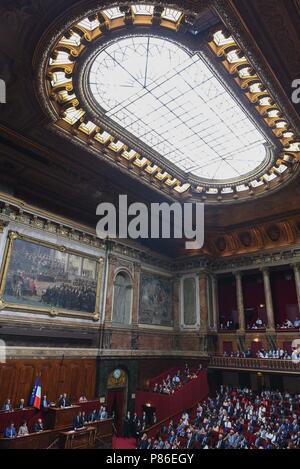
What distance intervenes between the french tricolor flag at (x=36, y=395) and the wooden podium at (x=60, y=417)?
24.5 inches

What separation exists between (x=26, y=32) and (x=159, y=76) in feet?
18.2

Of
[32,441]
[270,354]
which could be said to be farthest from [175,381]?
[32,441]

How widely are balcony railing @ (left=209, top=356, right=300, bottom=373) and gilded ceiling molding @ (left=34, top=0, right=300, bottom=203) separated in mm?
10141

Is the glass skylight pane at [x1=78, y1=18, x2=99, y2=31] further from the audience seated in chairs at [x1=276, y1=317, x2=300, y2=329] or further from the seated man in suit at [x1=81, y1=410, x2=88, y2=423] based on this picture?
the audience seated in chairs at [x1=276, y1=317, x2=300, y2=329]

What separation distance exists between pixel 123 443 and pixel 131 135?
48.9 ft

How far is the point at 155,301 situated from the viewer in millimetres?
23938

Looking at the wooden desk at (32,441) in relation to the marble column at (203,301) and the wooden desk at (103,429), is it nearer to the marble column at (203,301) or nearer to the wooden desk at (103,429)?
the wooden desk at (103,429)

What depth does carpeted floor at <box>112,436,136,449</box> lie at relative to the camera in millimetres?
Result: 14980

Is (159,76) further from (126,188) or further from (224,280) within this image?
(224,280)

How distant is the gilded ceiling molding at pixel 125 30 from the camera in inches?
402

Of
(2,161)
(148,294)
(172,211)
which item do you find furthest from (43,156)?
(148,294)

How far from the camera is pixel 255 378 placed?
21.6 metres

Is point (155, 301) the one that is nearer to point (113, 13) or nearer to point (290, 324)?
point (290, 324)
